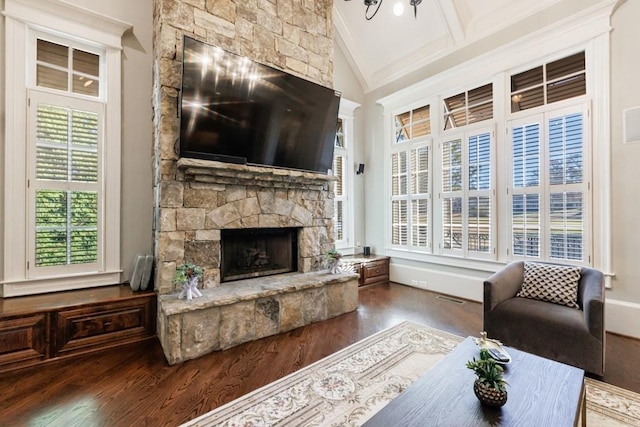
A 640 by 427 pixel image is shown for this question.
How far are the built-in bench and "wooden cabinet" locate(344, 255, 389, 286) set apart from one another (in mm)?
1117

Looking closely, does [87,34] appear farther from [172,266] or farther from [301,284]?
[301,284]

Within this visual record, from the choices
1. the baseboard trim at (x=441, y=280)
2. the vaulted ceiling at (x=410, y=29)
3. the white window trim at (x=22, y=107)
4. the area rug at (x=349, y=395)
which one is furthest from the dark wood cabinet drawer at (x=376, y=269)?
the white window trim at (x=22, y=107)

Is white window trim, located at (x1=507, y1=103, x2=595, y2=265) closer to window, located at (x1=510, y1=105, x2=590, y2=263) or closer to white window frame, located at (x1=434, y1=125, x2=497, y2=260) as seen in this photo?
window, located at (x1=510, y1=105, x2=590, y2=263)

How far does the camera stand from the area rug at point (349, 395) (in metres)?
1.80

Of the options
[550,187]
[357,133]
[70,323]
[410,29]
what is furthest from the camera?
[357,133]

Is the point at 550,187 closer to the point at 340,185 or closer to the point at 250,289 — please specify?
the point at 340,185

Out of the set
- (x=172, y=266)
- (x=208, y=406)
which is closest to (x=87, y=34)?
(x=172, y=266)

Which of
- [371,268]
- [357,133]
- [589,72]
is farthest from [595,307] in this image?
[357,133]

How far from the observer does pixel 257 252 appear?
369cm

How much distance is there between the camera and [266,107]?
132 inches

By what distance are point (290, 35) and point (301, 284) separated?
325 centimetres

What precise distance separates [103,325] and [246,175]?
1.98 metres

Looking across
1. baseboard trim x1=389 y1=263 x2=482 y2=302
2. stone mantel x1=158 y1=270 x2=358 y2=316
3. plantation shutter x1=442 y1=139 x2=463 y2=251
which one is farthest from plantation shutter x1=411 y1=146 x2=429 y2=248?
stone mantel x1=158 y1=270 x2=358 y2=316

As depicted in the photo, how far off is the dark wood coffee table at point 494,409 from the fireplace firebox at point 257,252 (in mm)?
2475
